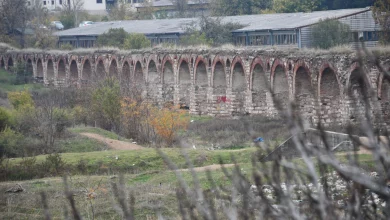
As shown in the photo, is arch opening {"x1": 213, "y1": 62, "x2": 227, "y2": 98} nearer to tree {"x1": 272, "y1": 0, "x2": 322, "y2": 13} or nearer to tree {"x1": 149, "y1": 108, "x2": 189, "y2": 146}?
tree {"x1": 149, "y1": 108, "x2": 189, "y2": 146}

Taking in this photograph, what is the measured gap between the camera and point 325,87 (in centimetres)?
2212

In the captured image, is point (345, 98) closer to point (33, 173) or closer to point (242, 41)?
point (33, 173)

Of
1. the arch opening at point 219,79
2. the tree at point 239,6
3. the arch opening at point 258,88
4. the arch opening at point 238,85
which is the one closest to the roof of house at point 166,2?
the tree at point 239,6

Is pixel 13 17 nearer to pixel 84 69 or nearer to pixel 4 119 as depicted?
pixel 84 69

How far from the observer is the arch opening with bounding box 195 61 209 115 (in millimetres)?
29047

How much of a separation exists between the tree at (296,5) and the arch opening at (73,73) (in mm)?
13009

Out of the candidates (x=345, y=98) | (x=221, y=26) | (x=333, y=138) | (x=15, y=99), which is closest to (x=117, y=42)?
(x=221, y=26)

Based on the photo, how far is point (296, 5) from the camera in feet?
138

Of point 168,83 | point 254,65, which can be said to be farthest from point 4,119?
point 168,83

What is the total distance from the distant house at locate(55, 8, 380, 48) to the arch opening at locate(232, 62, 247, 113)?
12.8 feet

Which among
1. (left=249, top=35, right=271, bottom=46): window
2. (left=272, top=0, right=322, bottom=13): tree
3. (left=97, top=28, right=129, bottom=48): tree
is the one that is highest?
(left=272, top=0, right=322, bottom=13): tree

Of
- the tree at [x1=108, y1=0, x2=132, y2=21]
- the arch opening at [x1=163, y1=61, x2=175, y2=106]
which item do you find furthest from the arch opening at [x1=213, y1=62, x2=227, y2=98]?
the tree at [x1=108, y1=0, x2=132, y2=21]

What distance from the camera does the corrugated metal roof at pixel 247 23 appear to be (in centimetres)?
3138

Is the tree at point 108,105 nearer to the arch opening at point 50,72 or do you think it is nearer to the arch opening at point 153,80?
the arch opening at point 153,80
